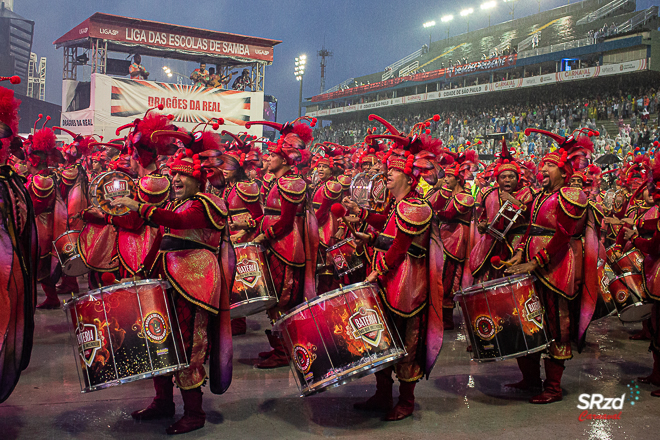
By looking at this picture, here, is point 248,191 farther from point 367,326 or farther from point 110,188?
point 367,326

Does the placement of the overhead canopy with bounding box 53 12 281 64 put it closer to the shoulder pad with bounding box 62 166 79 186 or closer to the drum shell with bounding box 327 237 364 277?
the shoulder pad with bounding box 62 166 79 186

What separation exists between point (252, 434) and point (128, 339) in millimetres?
1058

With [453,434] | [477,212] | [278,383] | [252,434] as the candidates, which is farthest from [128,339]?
[477,212]

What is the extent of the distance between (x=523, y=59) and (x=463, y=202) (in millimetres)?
23320

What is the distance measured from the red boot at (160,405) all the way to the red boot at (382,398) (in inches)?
54.5

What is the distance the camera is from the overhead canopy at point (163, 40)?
2356cm

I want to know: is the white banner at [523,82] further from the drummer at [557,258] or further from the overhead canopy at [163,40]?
the drummer at [557,258]

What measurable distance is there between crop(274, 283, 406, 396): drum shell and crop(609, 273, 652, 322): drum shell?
318 centimetres

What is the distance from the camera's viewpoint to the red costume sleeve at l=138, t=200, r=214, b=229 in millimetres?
3408

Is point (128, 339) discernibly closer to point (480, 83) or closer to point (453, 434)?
point (453, 434)

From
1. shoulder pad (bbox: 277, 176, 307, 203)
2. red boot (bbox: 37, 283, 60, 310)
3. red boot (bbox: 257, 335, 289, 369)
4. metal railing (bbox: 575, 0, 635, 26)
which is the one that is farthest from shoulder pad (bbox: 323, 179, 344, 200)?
metal railing (bbox: 575, 0, 635, 26)

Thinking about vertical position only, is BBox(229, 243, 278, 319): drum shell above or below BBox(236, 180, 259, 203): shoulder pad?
below

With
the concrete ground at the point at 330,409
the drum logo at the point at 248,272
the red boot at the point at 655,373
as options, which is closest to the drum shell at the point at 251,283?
the drum logo at the point at 248,272

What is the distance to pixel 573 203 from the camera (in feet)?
13.9
